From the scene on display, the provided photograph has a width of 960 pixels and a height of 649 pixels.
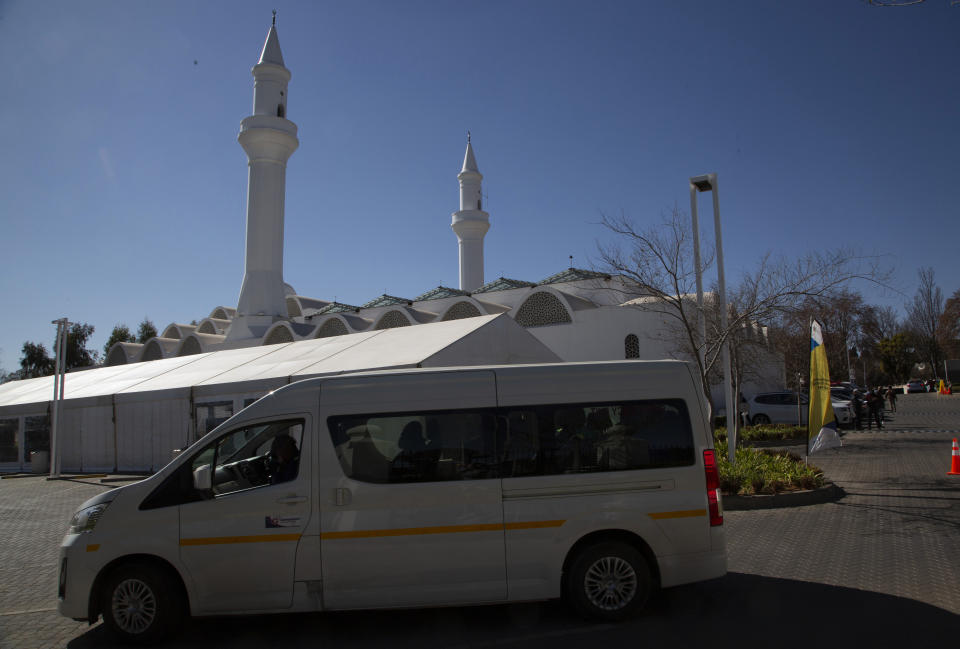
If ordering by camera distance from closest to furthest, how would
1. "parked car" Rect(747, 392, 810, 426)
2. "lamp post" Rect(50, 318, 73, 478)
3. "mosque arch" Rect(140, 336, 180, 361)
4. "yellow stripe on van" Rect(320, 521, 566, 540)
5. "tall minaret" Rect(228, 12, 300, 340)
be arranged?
1. "yellow stripe on van" Rect(320, 521, 566, 540)
2. "lamp post" Rect(50, 318, 73, 478)
3. "parked car" Rect(747, 392, 810, 426)
4. "tall minaret" Rect(228, 12, 300, 340)
5. "mosque arch" Rect(140, 336, 180, 361)

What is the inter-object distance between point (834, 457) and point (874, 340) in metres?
52.5

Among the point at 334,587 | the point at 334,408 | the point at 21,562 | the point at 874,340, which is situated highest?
the point at 874,340

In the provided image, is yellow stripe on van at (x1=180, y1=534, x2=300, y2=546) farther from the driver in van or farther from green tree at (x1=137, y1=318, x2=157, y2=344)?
green tree at (x1=137, y1=318, x2=157, y2=344)

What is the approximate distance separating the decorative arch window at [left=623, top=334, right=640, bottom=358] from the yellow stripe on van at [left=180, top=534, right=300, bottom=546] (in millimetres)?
25534

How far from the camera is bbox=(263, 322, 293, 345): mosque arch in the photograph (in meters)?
39.4

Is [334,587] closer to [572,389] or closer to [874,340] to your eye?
[572,389]

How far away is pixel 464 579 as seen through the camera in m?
4.61

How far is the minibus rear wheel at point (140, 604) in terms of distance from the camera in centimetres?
462

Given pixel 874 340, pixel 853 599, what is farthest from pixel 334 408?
pixel 874 340

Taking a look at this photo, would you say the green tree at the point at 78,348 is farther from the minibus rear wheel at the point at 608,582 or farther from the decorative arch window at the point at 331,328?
the minibus rear wheel at the point at 608,582

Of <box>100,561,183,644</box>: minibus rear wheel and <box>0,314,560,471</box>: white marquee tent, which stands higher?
<box>0,314,560,471</box>: white marquee tent

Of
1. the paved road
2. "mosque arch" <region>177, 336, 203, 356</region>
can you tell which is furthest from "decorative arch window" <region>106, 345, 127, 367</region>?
the paved road

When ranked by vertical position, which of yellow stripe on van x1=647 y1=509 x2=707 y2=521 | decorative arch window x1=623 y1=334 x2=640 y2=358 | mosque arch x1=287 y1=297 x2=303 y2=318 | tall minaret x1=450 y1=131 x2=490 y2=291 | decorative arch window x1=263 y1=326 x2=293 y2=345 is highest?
tall minaret x1=450 y1=131 x2=490 y2=291

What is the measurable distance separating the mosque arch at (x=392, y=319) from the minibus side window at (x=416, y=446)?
32.2 metres
